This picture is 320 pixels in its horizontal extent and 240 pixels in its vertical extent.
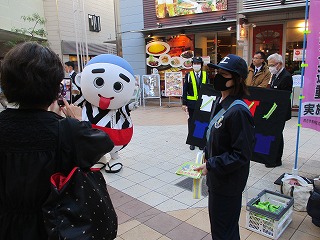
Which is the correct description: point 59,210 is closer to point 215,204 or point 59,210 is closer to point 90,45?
point 215,204

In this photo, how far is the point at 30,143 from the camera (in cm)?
123

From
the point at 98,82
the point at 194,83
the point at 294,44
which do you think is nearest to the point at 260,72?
the point at 194,83

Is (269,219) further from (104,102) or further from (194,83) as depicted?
(194,83)

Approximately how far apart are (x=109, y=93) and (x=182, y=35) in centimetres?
806

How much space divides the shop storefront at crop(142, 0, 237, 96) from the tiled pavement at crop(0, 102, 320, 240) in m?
4.71

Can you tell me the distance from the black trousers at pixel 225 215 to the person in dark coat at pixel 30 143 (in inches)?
48.5

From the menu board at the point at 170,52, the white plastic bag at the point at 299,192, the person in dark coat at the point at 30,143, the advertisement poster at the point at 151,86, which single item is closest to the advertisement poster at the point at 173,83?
the advertisement poster at the point at 151,86

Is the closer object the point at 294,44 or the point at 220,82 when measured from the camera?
the point at 220,82

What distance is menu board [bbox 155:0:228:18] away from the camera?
1023 cm

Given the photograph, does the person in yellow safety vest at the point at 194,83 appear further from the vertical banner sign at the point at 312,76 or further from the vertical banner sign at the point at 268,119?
the vertical banner sign at the point at 312,76

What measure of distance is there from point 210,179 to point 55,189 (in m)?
1.33

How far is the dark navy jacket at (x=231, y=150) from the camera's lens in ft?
6.40

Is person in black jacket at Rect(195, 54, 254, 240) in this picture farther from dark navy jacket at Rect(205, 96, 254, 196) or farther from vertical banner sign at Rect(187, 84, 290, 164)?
vertical banner sign at Rect(187, 84, 290, 164)

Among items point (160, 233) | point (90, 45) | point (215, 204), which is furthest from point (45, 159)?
point (90, 45)
